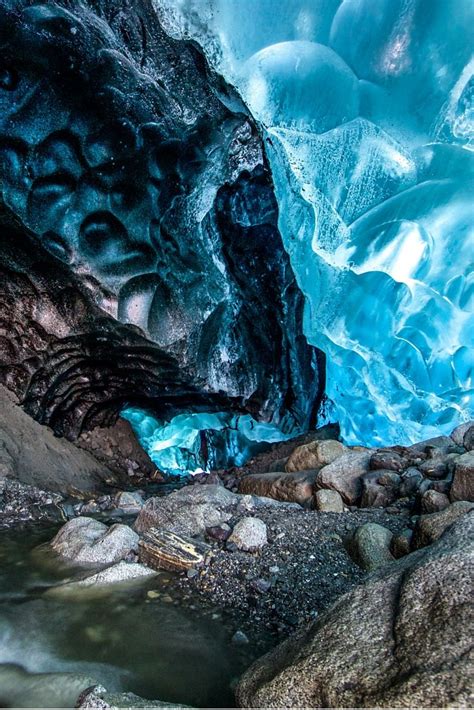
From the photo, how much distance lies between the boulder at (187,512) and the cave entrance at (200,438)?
3.82 meters

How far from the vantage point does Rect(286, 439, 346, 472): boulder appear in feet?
21.2

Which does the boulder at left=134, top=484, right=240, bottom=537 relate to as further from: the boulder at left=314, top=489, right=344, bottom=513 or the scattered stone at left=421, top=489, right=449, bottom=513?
the scattered stone at left=421, top=489, right=449, bottom=513

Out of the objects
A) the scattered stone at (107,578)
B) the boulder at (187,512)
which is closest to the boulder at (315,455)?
the boulder at (187,512)

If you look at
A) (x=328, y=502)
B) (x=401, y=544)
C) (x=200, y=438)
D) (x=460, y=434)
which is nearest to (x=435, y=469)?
(x=328, y=502)

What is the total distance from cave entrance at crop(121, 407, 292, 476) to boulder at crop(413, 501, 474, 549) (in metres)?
5.23

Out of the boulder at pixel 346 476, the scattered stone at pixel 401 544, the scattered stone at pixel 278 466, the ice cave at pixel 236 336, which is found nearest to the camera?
the ice cave at pixel 236 336

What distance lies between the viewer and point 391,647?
158 cm

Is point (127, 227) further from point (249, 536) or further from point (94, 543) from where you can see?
point (249, 536)

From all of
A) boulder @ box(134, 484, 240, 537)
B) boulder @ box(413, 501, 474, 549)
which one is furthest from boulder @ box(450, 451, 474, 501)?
boulder @ box(134, 484, 240, 537)

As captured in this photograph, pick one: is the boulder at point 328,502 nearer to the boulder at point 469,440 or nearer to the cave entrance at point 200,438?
the boulder at point 469,440

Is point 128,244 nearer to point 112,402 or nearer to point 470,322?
point 112,402

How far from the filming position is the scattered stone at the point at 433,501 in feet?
13.4

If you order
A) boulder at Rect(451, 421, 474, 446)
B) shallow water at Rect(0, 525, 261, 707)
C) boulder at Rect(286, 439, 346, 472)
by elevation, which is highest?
boulder at Rect(451, 421, 474, 446)

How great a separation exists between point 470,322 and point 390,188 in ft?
7.93
